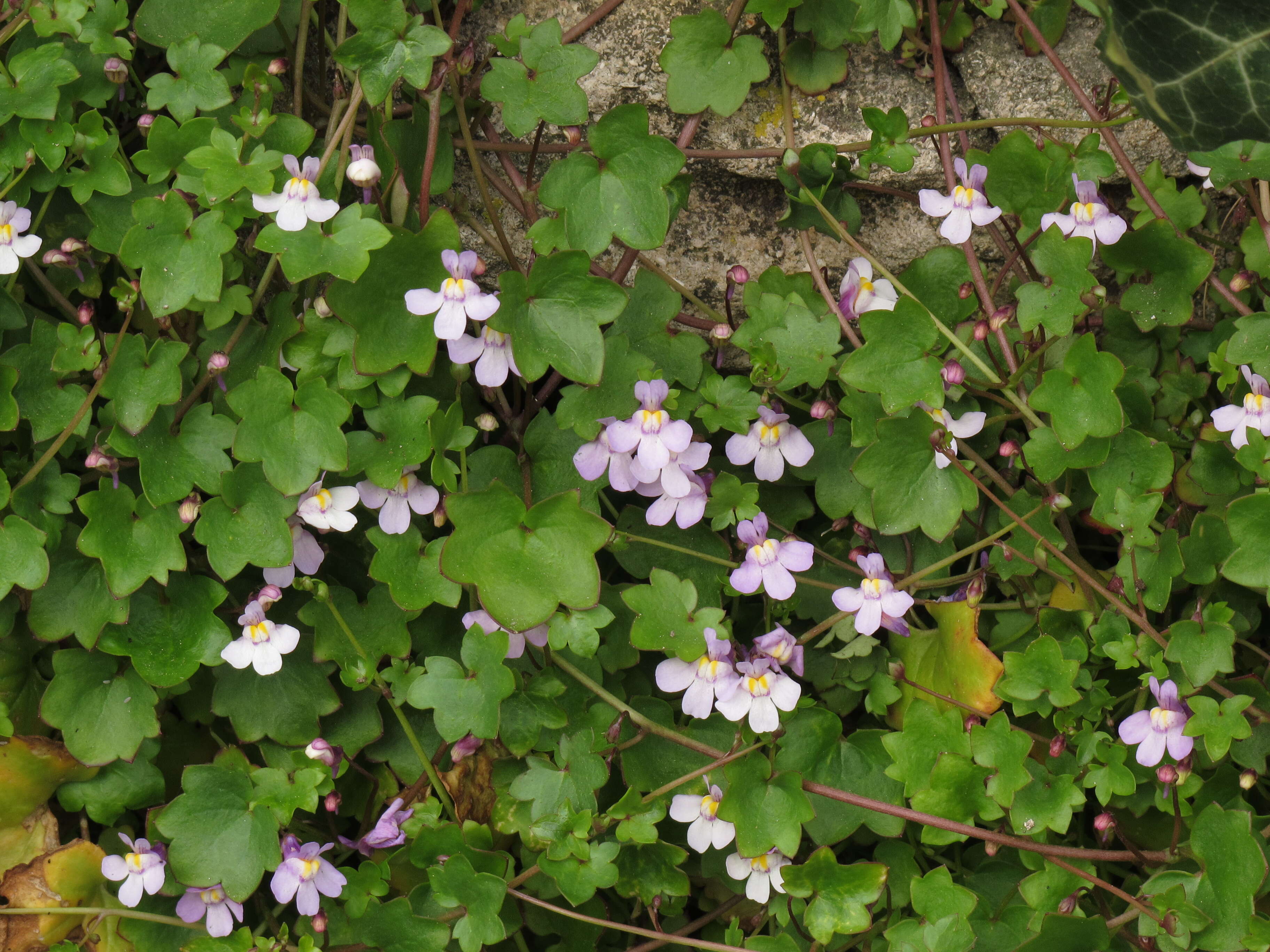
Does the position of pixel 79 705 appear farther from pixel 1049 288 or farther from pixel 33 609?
pixel 1049 288

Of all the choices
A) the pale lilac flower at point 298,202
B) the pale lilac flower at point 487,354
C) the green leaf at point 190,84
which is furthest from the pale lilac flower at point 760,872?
the green leaf at point 190,84

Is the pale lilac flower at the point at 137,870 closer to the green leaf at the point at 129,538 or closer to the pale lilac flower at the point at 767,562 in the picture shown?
the green leaf at the point at 129,538

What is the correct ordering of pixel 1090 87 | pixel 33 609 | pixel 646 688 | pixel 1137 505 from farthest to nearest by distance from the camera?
pixel 1090 87, pixel 646 688, pixel 33 609, pixel 1137 505

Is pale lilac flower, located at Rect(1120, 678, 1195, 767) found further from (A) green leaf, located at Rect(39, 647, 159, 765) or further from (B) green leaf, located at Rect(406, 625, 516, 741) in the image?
(A) green leaf, located at Rect(39, 647, 159, 765)

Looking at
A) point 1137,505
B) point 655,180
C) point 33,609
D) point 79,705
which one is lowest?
point 79,705

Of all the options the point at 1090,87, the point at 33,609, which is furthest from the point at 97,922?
the point at 1090,87

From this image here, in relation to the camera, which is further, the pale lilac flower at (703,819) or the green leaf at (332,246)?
the pale lilac flower at (703,819)

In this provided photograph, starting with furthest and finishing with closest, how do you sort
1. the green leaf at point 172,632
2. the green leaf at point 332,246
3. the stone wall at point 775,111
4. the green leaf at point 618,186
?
the stone wall at point 775,111 → the green leaf at point 172,632 → the green leaf at point 618,186 → the green leaf at point 332,246
